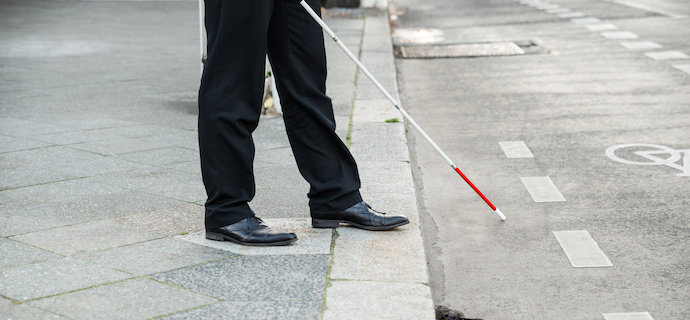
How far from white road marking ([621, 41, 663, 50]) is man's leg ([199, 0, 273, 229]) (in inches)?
331

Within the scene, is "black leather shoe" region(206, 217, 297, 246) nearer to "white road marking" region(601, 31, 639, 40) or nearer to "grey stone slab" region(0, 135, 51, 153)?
"grey stone slab" region(0, 135, 51, 153)

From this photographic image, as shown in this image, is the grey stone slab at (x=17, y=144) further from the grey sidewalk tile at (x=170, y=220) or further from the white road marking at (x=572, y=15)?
the white road marking at (x=572, y=15)

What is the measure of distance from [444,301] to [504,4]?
17.1 meters

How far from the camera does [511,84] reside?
8.70 metres

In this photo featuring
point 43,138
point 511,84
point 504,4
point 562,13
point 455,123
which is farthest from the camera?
point 504,4

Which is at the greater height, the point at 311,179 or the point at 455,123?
the point at 311,179

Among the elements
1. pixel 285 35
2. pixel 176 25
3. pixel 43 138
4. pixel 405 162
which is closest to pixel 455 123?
pixel 405 162

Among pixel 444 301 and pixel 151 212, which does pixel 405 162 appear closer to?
pixel 151 212

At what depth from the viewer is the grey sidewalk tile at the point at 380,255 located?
10.9 ft

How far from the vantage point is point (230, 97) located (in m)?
3.60

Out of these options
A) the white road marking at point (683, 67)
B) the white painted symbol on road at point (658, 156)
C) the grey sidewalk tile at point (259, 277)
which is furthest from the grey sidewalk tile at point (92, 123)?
the white road marking at point (683, 67)

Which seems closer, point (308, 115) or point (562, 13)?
point (308, 115)

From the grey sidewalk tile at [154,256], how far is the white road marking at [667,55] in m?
7.68

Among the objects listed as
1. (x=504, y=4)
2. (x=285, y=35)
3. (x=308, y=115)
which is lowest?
(x=504, y=4)
